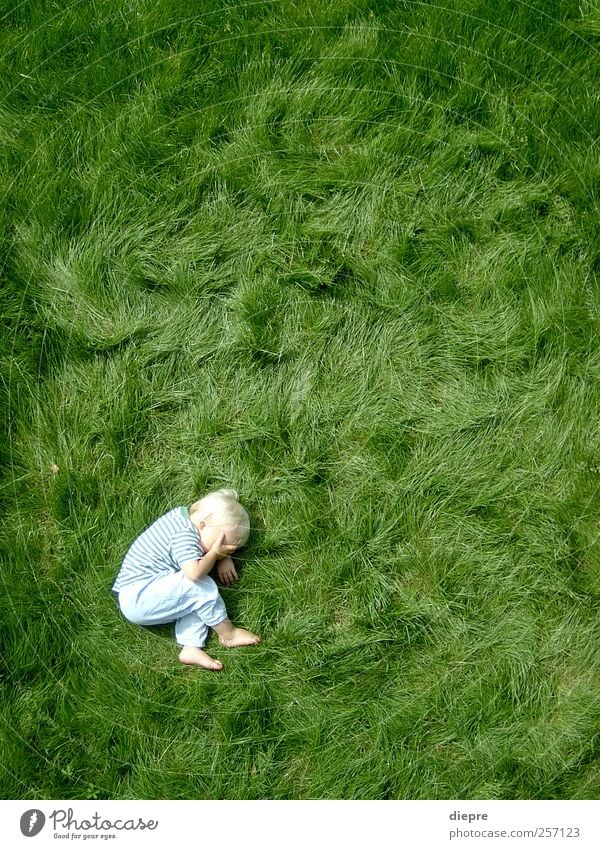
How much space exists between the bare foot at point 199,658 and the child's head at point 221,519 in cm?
57

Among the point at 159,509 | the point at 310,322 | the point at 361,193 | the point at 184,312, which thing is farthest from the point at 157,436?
the point at 361,193

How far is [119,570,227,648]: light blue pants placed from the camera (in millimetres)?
3816

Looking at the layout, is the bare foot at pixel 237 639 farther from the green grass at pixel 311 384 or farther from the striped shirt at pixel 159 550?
the striped shirt at pixel 159 550

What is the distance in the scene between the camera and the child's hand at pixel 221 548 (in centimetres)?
377

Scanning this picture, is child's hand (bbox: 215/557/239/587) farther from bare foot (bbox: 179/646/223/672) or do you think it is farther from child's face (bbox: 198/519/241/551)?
bare foot (bbox: 179/646/223/672)

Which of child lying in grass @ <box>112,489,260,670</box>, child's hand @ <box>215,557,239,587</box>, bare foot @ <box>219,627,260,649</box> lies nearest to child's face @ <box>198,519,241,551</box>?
child lying in grass @ <box>112,489,260,670</box>

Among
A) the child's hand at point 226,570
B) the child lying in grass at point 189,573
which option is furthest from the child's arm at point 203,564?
the child's hand at point 226,570

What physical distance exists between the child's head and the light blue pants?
235 mm

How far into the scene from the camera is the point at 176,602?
151 inches

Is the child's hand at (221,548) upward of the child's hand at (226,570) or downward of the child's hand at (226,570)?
upward

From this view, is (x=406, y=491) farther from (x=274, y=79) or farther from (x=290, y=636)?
(x=274, y=79)

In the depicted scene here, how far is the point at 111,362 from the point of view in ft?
13.5
